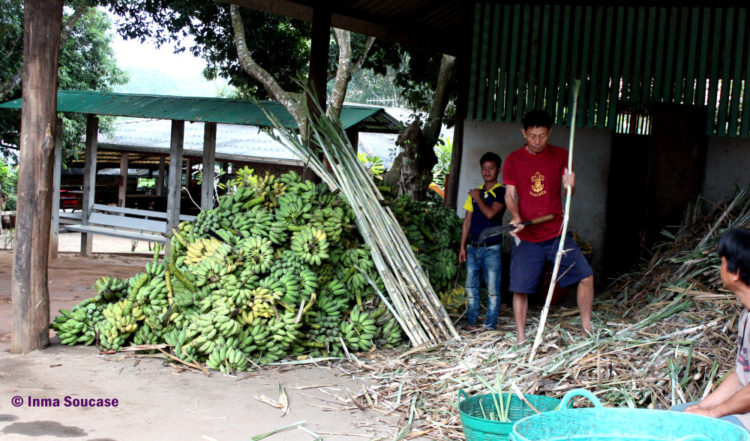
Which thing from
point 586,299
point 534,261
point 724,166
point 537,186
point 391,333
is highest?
point 724,166

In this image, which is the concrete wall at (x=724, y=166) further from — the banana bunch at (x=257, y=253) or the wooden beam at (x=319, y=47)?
the banana bunch at (x=257, y=253)

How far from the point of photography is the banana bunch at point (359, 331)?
482 centimetres

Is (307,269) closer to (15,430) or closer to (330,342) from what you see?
(330,342)

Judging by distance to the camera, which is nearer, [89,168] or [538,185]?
[538,185]

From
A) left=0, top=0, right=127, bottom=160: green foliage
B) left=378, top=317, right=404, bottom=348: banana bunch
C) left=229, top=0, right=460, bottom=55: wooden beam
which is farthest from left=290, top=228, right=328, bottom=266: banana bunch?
left=0, top=0, right=127, bottom=160: green foliage

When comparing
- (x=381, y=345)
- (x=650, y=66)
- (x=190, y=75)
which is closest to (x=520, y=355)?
(x=381, y=345)

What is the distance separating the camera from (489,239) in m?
5.19

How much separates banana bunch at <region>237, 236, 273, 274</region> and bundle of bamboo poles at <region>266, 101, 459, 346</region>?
72cm

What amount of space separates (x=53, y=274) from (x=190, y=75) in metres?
129

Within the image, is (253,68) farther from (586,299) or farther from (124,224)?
(586,299)

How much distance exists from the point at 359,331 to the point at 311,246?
2.32ft

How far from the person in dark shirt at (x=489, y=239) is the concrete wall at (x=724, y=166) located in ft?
9.60

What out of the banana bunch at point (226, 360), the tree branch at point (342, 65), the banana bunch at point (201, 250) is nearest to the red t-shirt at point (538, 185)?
the banana bunch at point (226, 360)

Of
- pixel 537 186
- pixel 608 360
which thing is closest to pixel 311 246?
pixel 537 186
